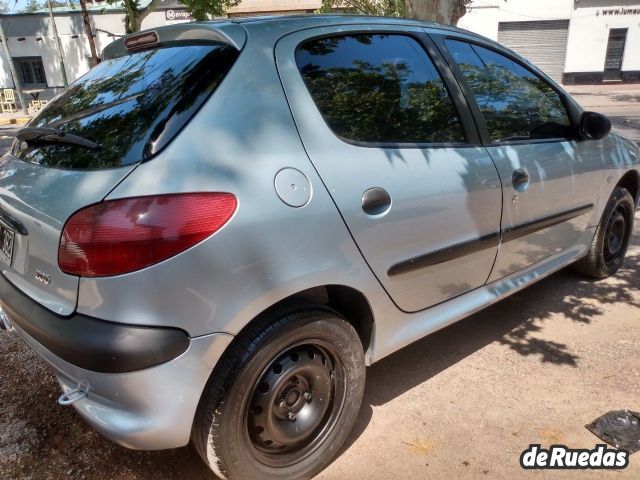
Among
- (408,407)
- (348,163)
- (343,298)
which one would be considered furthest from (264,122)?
(408,407)

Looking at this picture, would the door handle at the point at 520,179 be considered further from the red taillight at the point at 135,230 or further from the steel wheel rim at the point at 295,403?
the red taillight at the point at 135,230

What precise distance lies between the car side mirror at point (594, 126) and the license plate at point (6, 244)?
10.3ft

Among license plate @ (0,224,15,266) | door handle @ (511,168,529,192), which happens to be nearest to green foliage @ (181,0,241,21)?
door handle @ (511,168,529,192)

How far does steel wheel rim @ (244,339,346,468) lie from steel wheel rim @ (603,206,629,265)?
2711 mm

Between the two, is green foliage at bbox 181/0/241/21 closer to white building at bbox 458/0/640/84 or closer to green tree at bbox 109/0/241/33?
green tree at bbox 109/0/241/33

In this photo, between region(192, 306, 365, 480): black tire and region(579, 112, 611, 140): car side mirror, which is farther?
region(579, 112, 611, 140): car side mirror

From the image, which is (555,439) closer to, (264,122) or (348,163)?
(348,163)

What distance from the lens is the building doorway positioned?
2450 cm

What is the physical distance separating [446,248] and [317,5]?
1998cm

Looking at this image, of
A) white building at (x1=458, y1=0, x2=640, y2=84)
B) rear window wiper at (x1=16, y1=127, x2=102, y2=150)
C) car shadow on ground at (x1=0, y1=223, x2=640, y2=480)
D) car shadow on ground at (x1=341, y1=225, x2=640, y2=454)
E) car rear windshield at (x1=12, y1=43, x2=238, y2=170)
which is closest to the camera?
car rear windshield at (x1=12, y1=43, x2=238, y2=170)

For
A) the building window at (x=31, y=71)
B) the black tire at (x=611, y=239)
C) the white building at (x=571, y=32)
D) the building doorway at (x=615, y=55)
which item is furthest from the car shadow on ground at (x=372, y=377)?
the building window at (x=31, y=71)

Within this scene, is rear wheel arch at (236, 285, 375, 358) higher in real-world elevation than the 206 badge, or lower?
lower

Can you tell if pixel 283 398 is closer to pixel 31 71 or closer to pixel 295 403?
pixel 295 403

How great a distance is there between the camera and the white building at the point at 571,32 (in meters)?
24.2
